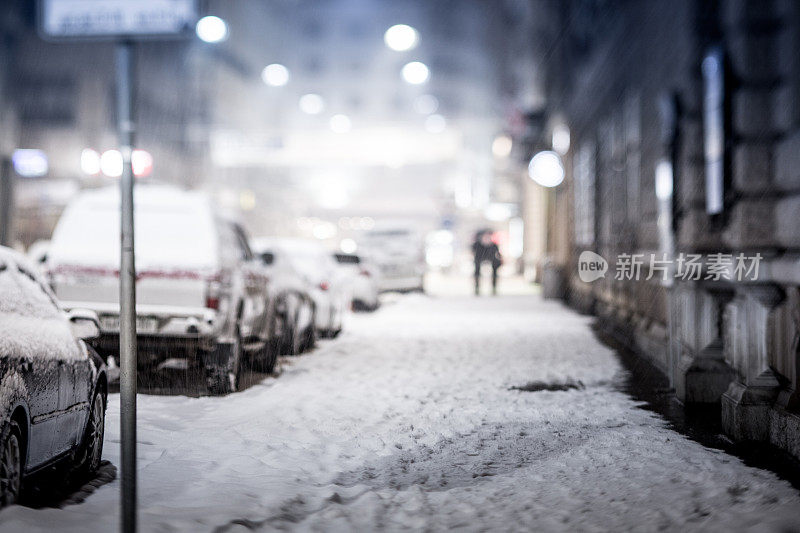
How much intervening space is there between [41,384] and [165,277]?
16.2ft

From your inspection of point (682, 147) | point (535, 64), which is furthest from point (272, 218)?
point (682, 147)

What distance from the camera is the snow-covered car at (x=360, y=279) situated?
2367cm

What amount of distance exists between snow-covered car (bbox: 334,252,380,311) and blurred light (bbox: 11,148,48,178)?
17.4 m

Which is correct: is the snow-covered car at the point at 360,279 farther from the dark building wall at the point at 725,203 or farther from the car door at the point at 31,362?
the car door at the point at 31,362

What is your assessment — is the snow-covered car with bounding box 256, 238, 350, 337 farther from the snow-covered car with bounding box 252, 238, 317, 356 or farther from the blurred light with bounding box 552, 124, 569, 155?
the blurred light with bounding box 552, 124, 569, 155

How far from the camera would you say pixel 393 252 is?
29219mm

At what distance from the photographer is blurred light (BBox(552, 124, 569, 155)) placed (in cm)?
2834

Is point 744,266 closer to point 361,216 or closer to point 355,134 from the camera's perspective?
point 355,134

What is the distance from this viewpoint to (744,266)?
27.5 feet

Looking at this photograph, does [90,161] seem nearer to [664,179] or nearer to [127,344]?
[664,179]

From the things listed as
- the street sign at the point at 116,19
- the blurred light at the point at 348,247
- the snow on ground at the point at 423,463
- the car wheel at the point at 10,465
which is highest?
the street sign at the point at 116,19

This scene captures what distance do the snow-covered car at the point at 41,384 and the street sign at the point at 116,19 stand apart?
1.60 meters

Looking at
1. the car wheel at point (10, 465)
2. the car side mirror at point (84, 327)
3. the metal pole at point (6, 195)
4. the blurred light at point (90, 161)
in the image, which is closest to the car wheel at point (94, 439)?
the car side mirror at point (84, 327)

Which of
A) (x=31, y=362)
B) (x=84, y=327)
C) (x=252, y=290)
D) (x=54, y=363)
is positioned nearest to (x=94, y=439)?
(x=84, y=327)
